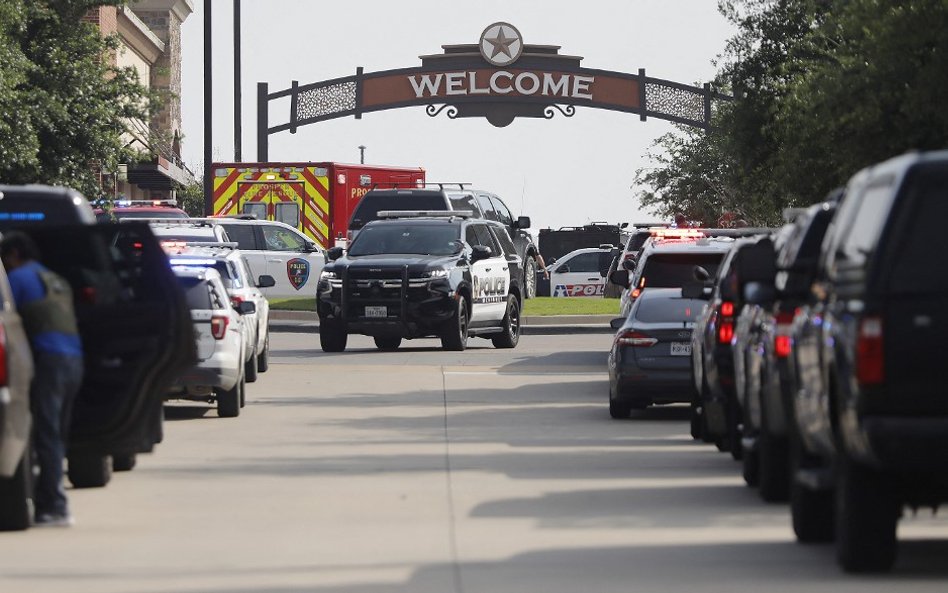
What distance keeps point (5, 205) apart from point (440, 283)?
50.4 ft

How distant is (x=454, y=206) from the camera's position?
134ft

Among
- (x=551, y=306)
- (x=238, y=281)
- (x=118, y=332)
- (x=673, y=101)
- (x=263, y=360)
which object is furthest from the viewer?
(x=673, y=101)

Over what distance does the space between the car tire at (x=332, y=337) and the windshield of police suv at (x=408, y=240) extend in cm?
110

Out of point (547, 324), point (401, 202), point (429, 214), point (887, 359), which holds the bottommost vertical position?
point (547, 324)

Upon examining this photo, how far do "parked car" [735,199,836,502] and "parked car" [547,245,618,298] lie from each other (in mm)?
41133

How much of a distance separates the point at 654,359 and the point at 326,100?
41.8 m

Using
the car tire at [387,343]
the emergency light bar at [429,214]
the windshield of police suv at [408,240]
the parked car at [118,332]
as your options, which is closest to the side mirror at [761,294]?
the parked car at [118,332]

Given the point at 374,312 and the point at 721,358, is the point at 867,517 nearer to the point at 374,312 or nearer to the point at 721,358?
the point at 721,358

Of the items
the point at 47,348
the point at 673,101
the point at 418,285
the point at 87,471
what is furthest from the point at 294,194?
the point at 47,348

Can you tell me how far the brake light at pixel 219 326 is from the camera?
2084 centimetres

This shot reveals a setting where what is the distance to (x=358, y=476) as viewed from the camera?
16.3 m

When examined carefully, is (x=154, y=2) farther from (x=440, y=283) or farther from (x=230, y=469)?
(x=230, y=469)

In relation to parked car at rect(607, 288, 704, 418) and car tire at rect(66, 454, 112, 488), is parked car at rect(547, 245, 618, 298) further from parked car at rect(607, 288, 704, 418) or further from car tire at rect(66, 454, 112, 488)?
car tire at rect(66, 454, 112, 488)

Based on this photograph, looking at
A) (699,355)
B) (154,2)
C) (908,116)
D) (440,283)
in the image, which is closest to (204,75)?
(440,283)
